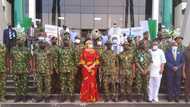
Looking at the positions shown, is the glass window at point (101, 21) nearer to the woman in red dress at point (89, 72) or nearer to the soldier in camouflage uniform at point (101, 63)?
the soldier in camouflage uniform at point (101, 63)

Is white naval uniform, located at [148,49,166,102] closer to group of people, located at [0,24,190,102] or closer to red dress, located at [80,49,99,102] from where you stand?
group of people, located at [0,24,190,102]

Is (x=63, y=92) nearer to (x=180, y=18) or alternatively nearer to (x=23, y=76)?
(x=23, y=76)

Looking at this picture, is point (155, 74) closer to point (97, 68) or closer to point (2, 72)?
point (97, 68)

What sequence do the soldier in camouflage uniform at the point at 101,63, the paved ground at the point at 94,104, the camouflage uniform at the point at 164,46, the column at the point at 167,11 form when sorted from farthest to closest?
1. the column at the point at 167,11
2. the camouflage uniform at the point at 164,46
3. the soldier in camouflage uniform at the point at 101,63
4. the paved ground at the point at 94,104

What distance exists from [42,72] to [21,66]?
653 millimetres

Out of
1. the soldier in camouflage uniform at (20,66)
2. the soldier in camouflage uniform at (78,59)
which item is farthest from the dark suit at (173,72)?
the soldier in camouflage uniform at (20,66)

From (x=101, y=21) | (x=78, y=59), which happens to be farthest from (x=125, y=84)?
(x=101, y=21)

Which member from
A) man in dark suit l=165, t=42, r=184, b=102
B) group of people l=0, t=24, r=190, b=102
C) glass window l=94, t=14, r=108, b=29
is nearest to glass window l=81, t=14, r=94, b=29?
glass window l=94, t=14, r=108, b=29

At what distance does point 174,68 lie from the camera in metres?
15.6

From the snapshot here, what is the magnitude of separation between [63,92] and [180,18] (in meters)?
19.3

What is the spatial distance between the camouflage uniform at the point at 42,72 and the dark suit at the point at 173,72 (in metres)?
3.62

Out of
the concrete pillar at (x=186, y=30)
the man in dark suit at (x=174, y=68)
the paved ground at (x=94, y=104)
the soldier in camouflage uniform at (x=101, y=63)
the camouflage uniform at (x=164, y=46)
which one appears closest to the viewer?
the paved ground at (x=94, y=104)

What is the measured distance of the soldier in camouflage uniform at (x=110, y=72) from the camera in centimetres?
1536

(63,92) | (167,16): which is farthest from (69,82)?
(167,16)
